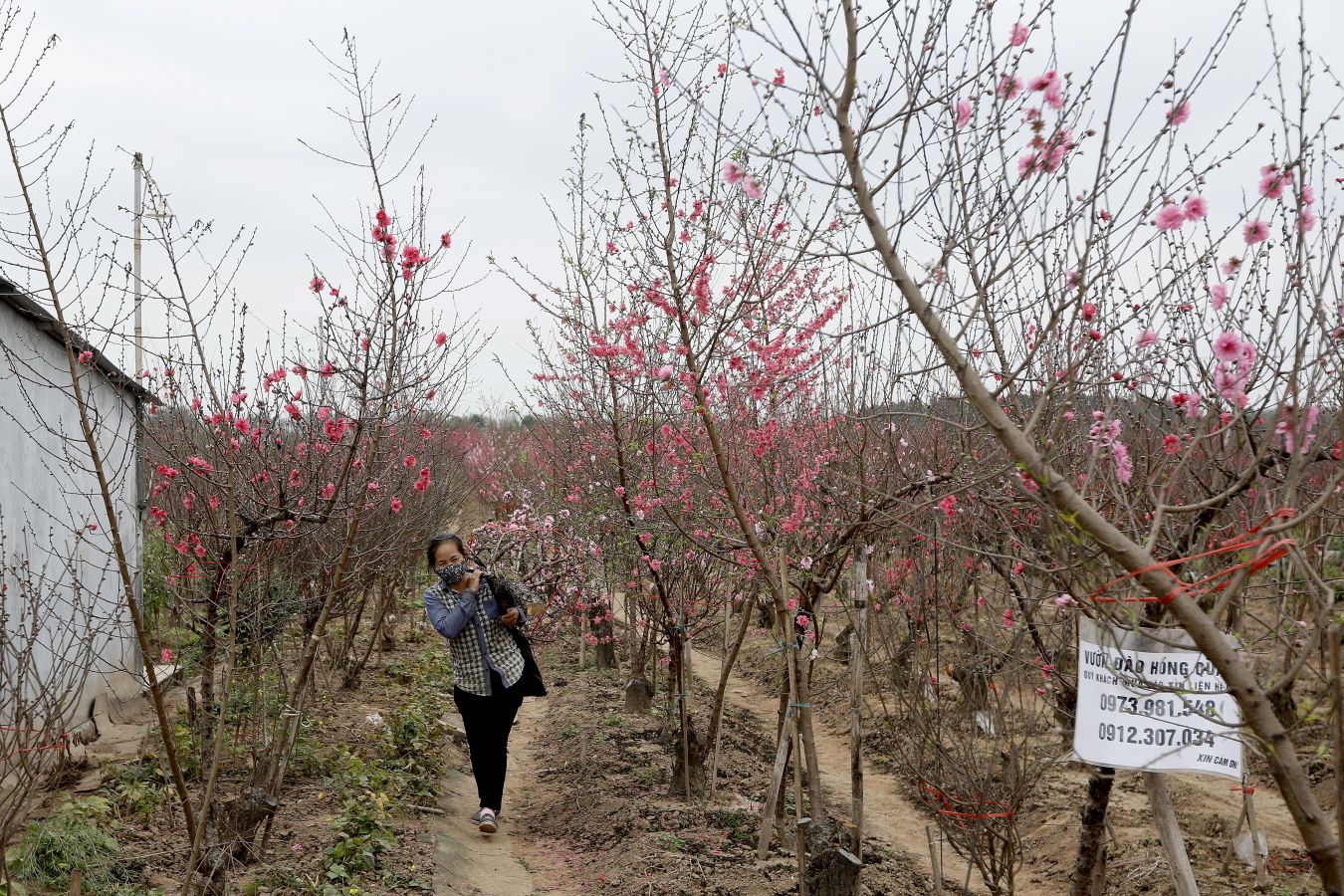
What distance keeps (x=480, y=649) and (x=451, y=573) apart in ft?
1.59

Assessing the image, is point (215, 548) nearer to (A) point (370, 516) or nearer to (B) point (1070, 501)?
(A) point (370, 516)

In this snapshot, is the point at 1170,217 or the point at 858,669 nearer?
the point at 1170,217

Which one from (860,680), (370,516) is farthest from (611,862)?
(370,516)

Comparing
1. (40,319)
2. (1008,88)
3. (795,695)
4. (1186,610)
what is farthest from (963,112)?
A: (40,319)

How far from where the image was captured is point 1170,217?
107 inches

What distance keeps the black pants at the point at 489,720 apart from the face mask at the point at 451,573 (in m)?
0.58

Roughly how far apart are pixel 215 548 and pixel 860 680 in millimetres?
3713

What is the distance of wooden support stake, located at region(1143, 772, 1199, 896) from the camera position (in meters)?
3.10

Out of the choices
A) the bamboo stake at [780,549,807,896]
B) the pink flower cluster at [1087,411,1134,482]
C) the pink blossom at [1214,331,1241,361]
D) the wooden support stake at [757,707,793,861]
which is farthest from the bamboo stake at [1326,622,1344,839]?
the wooden support stake at [757,707,793,861]

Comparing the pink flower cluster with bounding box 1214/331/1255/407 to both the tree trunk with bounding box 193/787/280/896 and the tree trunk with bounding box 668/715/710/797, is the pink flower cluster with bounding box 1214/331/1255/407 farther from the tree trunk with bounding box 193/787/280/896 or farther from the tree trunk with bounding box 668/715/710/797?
the tree trunk with bounding box 668/715/710/797

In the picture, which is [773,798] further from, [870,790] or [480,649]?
[870,790]

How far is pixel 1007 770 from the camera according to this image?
4621 millimetres

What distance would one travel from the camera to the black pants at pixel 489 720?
238 inches

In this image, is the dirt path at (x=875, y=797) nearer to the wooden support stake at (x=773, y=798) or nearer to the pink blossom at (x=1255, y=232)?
the wooden support stake at (x=773, y=798)
